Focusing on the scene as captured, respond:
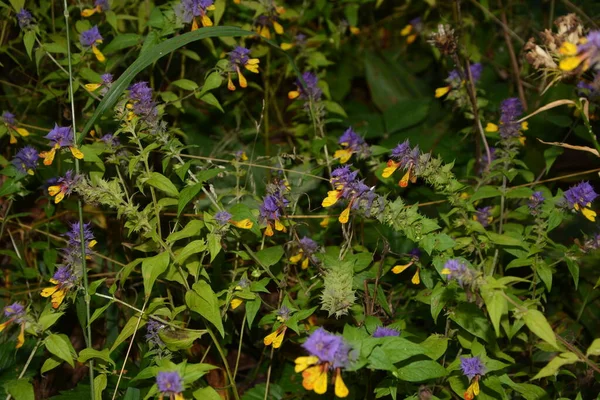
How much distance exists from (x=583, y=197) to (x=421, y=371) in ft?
1.99

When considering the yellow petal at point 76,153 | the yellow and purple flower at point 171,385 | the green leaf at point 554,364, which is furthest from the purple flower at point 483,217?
the yellow petal at point 76,153

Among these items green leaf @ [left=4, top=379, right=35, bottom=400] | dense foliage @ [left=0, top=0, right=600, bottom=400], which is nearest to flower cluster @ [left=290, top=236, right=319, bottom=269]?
dense foliage @ [left=0, top=0, right=600, bottom=400]

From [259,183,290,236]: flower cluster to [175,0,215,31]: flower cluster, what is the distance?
497mm

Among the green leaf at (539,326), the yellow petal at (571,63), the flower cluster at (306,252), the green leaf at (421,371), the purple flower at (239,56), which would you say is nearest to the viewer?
the yellow petal at (571,63)

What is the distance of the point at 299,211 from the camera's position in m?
2.26

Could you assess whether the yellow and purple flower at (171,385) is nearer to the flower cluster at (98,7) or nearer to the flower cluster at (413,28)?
the flower cluster at (98,7)

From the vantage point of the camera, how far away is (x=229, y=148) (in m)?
2.55

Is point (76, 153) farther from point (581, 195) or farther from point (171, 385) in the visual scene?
point (581, 195)

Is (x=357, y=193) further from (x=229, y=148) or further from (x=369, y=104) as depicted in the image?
(x=369, y=104)

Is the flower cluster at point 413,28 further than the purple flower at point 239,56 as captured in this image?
Yes

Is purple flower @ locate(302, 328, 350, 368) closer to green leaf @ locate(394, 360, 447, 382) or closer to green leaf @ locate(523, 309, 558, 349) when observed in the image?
green leaf @ locate(394, 360, 447, 382)

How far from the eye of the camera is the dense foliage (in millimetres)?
1604

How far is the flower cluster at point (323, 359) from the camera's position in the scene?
4.14 feet

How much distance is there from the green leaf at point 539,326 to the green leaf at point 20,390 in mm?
1171
